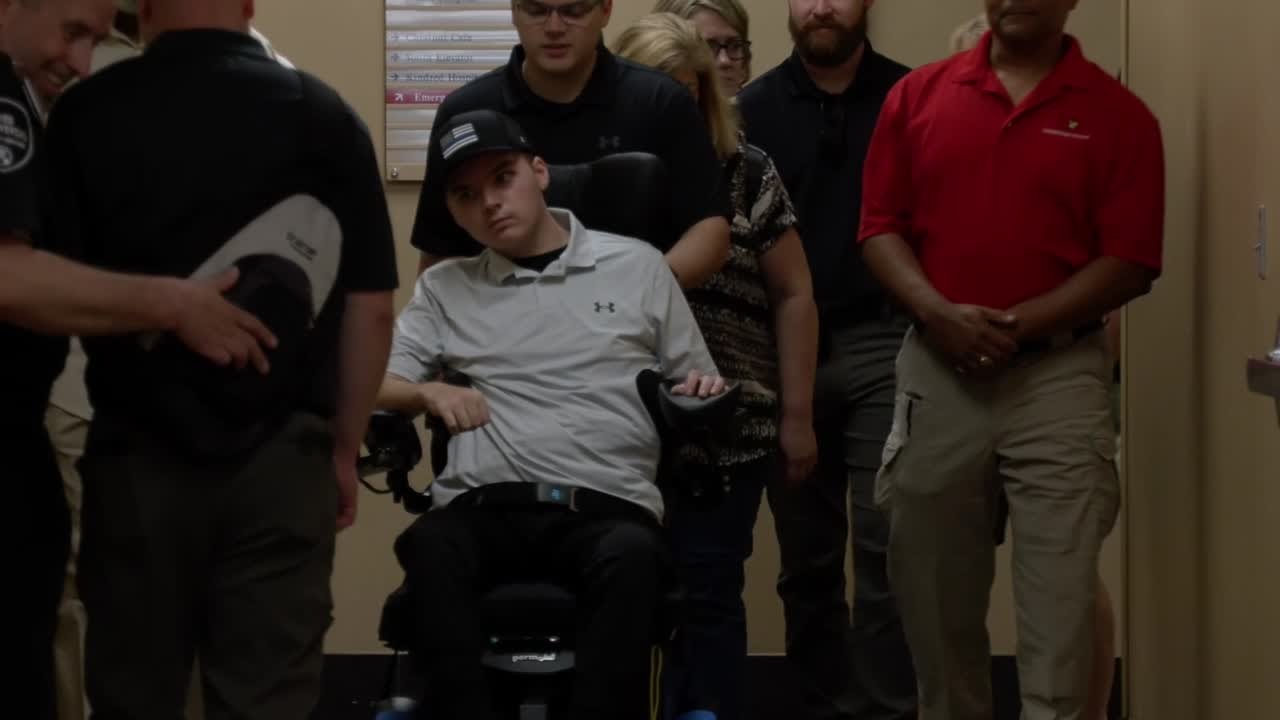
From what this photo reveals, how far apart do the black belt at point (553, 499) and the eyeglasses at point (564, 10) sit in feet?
3.18

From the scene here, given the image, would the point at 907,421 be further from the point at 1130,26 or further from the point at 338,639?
the point at 338,639

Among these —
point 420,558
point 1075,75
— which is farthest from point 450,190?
point 1075,75

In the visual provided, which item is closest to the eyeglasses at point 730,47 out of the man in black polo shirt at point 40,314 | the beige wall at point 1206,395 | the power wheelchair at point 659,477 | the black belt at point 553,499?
the power wheelchair at point 659,477

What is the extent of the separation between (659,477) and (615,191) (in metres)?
0.56

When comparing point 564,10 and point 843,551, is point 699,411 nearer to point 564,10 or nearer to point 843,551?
point 564,10

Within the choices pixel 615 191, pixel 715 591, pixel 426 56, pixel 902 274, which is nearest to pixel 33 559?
pixel 615 191

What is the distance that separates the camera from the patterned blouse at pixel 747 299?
11.3 feet

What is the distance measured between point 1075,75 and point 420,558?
1.46 metres

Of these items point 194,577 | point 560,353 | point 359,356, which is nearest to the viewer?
point 194,577

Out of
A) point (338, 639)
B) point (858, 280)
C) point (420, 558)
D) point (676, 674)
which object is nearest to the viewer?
point (420, 558)

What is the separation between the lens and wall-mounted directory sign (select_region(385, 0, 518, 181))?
4641 millimetres

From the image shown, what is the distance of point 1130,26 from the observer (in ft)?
13.4

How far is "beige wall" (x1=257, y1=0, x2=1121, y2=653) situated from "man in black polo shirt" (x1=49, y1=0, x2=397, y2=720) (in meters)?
2.61

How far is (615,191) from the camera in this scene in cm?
312
